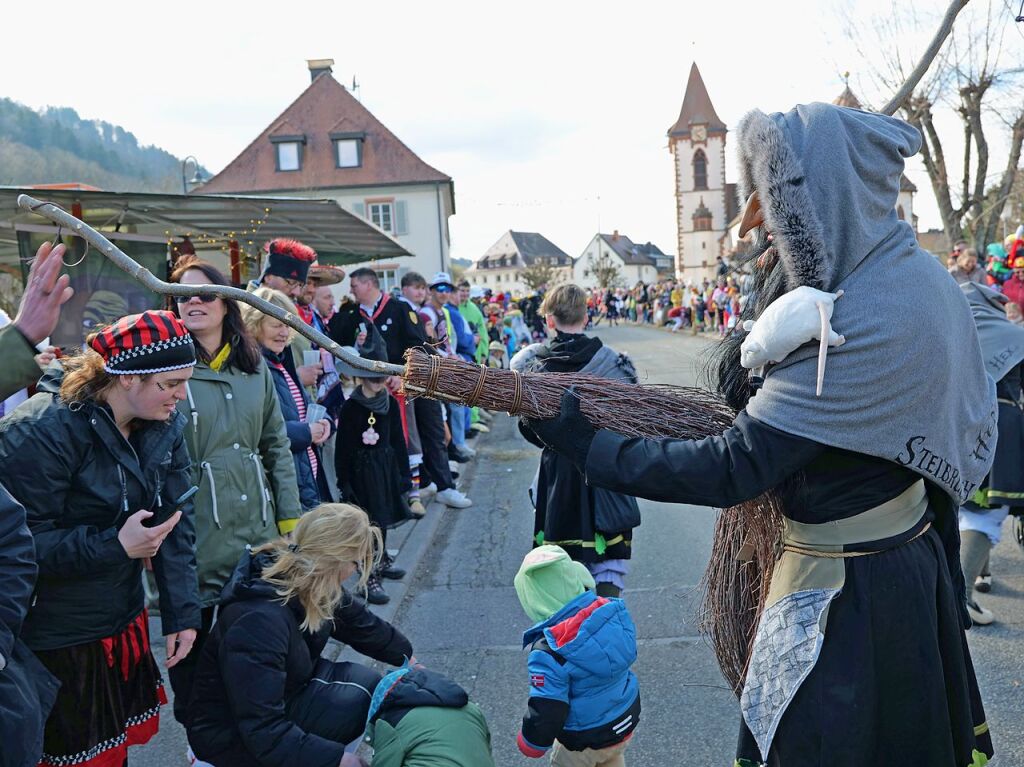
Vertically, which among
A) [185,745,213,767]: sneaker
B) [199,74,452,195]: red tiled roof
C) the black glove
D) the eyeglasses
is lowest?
[185,745,213,767]: sneaker

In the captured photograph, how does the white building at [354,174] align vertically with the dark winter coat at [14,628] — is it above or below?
above

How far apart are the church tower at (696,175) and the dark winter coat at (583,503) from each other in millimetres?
73684

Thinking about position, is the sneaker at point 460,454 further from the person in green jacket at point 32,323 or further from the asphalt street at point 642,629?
the person in green jacket at point 32,323

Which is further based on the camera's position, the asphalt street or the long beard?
the asphalt street

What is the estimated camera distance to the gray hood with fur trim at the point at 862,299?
186 cm

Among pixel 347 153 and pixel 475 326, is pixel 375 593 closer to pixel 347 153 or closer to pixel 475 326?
pixel 475 326

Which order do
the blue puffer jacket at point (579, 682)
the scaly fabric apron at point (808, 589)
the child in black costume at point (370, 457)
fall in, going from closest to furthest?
the scaly fabric apron at point (808, 589) → the blue puffer jacket at point (579, 682) → the child in black costume at point (370, 457)

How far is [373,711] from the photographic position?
9.96 ft

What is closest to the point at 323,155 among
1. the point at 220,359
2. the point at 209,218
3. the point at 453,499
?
the point at 209,218

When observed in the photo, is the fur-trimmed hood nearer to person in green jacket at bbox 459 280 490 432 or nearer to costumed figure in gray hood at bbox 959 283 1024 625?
costumed figure in gray hood at bbox 959 283 1024 625

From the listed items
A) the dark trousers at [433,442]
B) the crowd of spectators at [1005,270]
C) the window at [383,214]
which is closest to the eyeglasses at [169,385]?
the crowd of spectators at [1005,270]

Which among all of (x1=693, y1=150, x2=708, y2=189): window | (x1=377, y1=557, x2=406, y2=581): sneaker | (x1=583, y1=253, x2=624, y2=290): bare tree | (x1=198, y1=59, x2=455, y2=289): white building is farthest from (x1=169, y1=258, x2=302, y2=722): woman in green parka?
(x1=693, y1=150, x2=708, y2=189): window

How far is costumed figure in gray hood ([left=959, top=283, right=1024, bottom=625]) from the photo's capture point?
448 cm

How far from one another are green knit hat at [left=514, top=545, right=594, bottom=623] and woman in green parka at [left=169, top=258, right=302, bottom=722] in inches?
48.6
